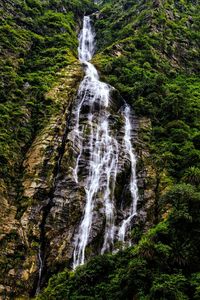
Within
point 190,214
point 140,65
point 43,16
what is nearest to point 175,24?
point 140,65

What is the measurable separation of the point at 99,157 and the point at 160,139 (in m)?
5.67

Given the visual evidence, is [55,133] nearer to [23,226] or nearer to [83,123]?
[83,123]

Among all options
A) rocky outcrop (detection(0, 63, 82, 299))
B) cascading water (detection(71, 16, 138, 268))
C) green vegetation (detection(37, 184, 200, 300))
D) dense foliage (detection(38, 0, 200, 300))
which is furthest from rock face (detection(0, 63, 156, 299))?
Answer: green vegetation (detection(37, 184, 200, 300))

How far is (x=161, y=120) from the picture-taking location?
32062 millimetres

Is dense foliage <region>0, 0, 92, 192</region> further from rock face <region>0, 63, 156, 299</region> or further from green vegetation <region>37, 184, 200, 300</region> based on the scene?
green vegetation <region>37, 184, 200, 300</region>

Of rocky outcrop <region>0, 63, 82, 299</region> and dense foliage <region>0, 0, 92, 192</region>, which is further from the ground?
dense foliage <region>0, 0, 92, 192</region>

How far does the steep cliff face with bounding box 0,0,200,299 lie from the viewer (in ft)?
52.2

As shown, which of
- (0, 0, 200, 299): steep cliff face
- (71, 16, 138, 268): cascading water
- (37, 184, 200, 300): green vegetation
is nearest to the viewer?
(37, 184, 200, 300): green vegetation

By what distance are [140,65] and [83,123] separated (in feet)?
45.5

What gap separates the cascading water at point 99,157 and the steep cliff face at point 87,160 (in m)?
0.32

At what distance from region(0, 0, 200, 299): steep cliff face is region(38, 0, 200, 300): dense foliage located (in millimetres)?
59

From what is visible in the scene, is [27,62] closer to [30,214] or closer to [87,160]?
[87,160]

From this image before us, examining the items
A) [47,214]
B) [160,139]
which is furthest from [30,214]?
[160,139]

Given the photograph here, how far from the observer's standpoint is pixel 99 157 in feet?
89.1
